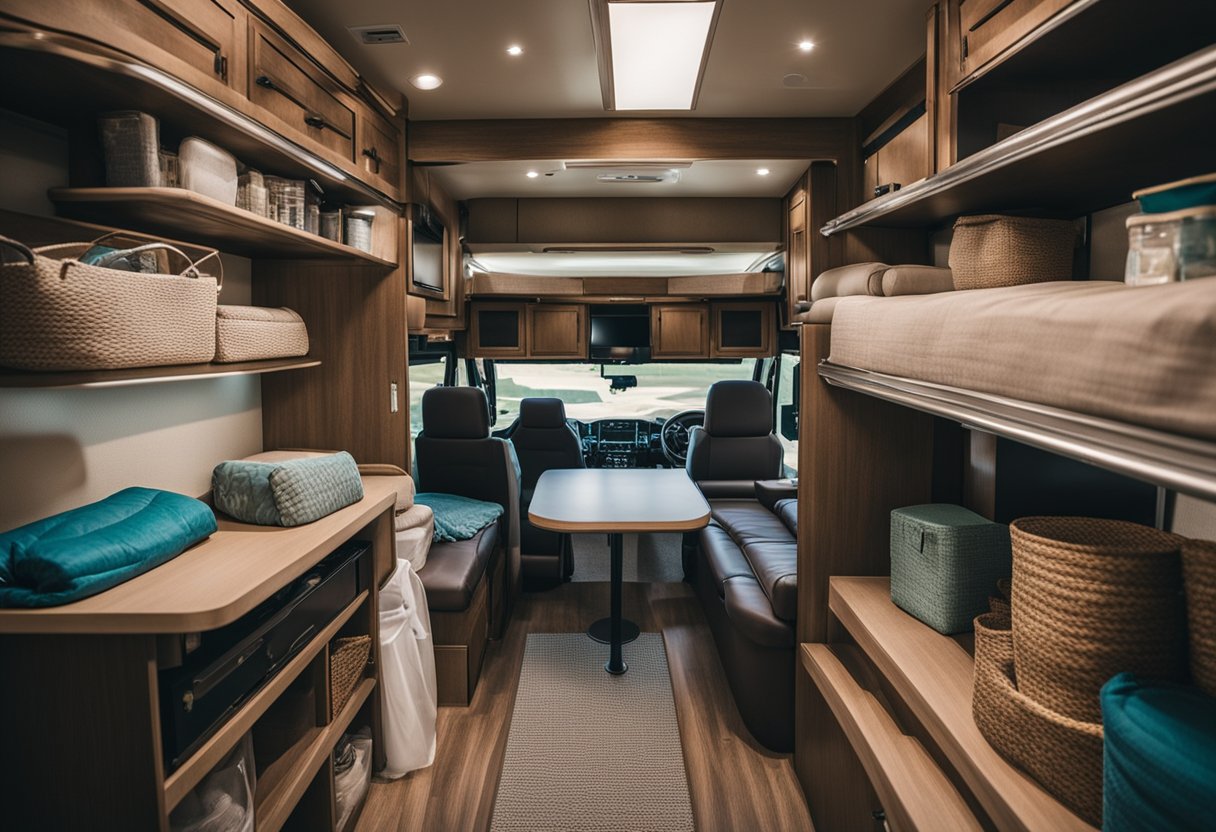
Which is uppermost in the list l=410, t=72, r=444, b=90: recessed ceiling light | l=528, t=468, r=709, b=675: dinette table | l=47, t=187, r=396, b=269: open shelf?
l=410, t=72, r=444, b=90: recessed ceiling light

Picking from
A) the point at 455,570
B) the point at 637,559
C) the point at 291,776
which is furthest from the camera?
the point at 637,559

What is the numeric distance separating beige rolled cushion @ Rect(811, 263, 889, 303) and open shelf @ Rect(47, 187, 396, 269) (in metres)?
1.59

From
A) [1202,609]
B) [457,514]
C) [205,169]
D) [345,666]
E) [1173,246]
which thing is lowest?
[345,666]

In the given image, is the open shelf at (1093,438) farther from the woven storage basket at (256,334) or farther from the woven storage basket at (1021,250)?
the woven storage basket at (256,334)

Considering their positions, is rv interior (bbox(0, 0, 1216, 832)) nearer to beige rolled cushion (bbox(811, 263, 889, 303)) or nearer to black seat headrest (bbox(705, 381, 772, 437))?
beige rolled cushion (bbox(811, 263, 889, 303))

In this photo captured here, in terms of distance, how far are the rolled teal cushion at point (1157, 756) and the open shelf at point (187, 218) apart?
183 cm

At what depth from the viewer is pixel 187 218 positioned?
1576mm

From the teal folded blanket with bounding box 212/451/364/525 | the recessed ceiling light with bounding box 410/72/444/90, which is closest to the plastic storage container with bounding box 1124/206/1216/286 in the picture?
the teal folded blanket with bounding box 212/451/364/525

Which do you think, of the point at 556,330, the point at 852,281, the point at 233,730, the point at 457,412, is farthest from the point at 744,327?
the point at 233,730

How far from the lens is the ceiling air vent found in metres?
2.09

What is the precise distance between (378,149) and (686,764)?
2.55 meters

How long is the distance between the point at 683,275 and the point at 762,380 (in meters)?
1.17

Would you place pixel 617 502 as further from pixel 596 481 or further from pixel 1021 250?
pixel 1021 250

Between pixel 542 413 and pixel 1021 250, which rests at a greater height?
pixel 1021 250
